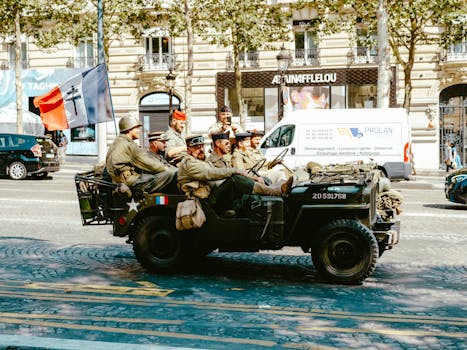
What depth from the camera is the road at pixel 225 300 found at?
17.8 feet

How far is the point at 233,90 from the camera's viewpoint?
33.6 m

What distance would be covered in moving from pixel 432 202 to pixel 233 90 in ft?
60.2

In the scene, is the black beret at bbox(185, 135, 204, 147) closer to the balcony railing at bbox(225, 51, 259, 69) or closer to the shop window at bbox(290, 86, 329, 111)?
the shop window at bbox(290, 86, 329, 111)

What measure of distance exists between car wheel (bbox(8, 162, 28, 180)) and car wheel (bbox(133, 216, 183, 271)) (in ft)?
55.9

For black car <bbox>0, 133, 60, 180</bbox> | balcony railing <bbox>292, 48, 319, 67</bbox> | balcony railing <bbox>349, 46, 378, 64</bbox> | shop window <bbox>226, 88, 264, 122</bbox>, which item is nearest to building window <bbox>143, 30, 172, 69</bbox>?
shop window <bbox>226, 88, 264, 122</bbox>

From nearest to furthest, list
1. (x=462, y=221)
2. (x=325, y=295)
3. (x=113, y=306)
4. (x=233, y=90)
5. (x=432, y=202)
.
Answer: (x=113, y=306), (x=325, y=295), (x=462, y=221), (x=432, y=202), (x=233, y=90)

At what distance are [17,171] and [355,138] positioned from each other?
1153 cm

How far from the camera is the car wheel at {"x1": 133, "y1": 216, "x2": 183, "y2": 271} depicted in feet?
25.9

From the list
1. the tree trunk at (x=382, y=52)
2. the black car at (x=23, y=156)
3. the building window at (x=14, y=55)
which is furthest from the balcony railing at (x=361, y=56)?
the building window at (x=14, y=55)

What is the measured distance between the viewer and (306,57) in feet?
106

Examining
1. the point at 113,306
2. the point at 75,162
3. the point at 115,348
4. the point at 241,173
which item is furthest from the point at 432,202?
the point at 75,162

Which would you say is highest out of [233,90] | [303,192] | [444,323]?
[233,90]

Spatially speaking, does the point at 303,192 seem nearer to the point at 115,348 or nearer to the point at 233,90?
the point at 115,348

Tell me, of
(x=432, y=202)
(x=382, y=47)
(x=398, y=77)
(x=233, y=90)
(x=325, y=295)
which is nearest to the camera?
(x=325, y=295)
